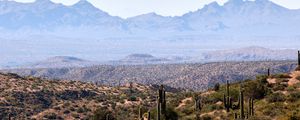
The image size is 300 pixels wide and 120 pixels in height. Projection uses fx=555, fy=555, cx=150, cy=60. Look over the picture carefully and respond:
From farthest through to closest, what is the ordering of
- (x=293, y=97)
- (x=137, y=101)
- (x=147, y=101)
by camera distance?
(x=137, y=101), (x=147, y=101), (x=293, y=97)

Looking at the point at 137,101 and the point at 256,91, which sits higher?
the point at 256,91

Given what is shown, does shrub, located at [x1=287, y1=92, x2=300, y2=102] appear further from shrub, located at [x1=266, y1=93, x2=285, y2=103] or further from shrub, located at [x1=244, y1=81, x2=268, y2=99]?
shrub, located at [x1=244, y1=81, x2=268, y2=99]

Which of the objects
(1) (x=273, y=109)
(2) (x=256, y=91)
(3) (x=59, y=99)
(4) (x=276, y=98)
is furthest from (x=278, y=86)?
(3) (x=59, y=99)

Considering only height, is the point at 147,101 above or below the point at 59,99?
below

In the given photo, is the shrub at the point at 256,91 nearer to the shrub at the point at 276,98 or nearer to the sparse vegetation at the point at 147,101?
the sparse vegetation at the point at 147,101

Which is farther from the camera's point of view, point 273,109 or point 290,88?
point 290,88

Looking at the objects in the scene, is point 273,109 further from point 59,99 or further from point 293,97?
point 59,99

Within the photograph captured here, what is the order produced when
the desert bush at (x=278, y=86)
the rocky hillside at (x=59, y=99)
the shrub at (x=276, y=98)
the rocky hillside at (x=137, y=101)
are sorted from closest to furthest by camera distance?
the rocky hillside at (x=137, y=101)
the shrub at (x=276, y=98)
the desert bush at (x=278, y=86)
the rocky hillside at (x=59, y=99)

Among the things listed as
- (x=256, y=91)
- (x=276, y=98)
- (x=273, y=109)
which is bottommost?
(x=273, y=109)

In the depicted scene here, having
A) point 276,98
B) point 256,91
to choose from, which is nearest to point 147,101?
point 256,91

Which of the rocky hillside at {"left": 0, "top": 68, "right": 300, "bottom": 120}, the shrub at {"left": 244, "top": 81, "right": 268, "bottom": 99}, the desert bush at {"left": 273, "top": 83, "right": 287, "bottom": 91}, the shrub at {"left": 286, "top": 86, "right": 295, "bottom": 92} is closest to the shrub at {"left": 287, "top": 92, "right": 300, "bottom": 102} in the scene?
the rocky hillside at {"left": 0, "top": 68, "right": 300, "bottom": 120}

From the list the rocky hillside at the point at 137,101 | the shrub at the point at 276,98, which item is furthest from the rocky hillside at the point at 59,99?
the shrub at the point at 276,98

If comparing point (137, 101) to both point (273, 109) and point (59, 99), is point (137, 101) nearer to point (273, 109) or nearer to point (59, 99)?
Result: point (59, 99)

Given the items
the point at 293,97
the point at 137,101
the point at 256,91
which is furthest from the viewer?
the point at 137,101
